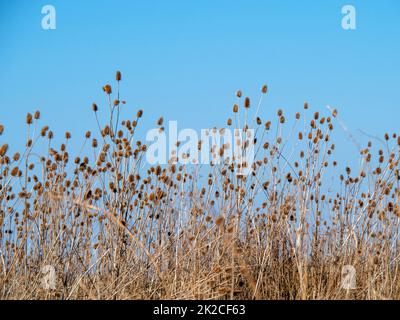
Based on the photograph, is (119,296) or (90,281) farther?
(90,281)

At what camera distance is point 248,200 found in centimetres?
371

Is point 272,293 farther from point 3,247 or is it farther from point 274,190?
point 3,247

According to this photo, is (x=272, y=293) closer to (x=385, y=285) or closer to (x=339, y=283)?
(x=339, y=283)

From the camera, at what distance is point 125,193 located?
3.66 metres

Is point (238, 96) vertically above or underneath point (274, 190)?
above

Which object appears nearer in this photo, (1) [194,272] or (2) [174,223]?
(1) [194,272]

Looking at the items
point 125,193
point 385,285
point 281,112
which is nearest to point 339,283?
point 385,285

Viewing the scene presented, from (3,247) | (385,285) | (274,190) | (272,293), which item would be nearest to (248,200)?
(274,190)

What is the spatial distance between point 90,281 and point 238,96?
1.41m

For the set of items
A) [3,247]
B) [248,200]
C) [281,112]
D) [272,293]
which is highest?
[281,112]
